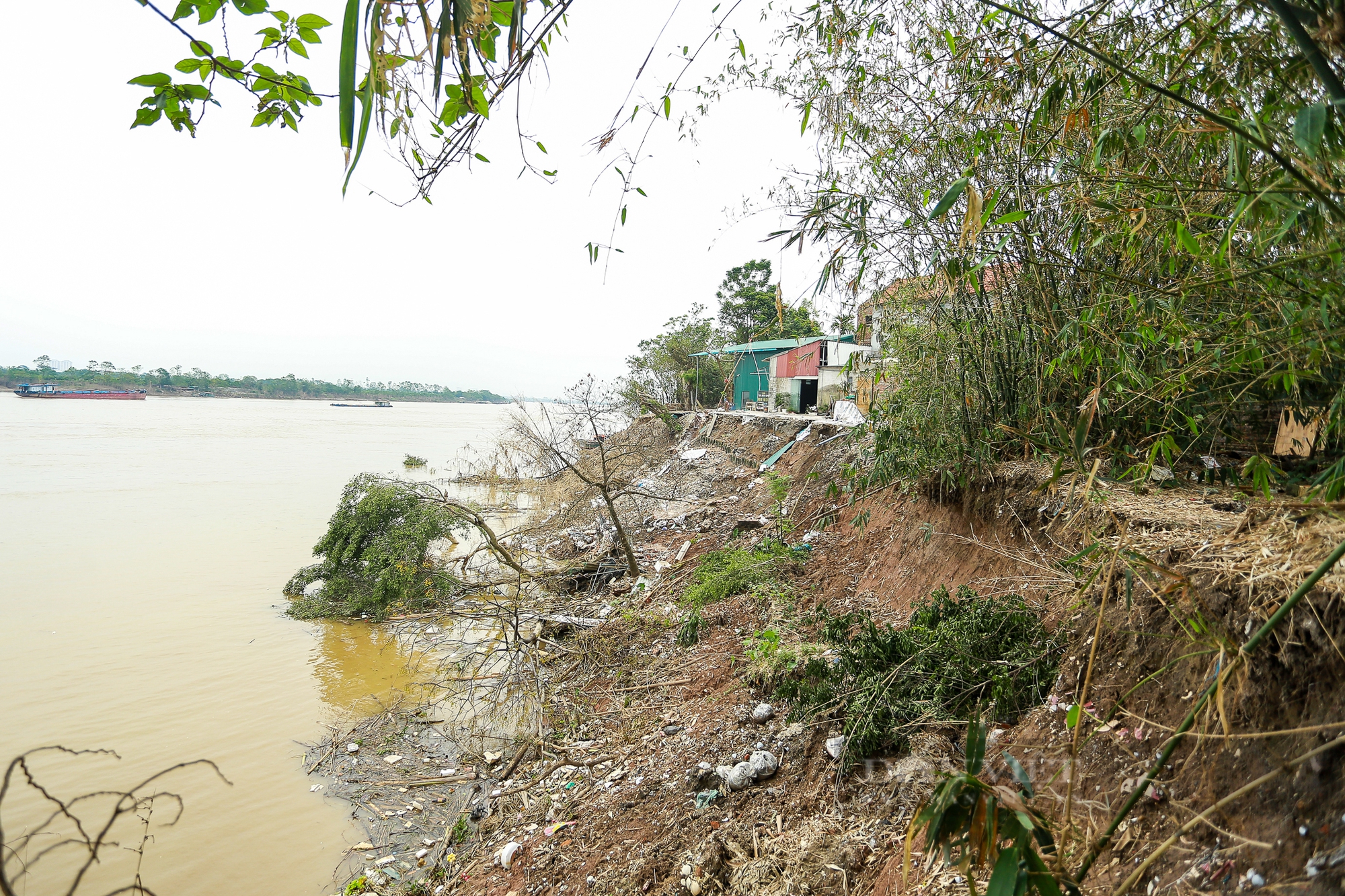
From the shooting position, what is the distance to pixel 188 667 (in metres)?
6.46

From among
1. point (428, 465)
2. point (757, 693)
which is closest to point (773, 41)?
point (757, 693)

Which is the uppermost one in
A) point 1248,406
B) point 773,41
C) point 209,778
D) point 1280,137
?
point 773,41

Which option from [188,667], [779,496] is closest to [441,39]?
[779,496]

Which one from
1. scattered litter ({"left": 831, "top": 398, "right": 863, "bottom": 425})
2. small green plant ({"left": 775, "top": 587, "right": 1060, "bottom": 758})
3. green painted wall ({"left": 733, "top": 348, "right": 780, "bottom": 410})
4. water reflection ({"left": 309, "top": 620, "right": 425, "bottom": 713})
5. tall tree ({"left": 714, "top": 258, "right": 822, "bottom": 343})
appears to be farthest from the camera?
tall tree ({"left": 714, "top": 258, "right": 822, "bottom": 343})

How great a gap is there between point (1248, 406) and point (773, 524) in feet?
14.6

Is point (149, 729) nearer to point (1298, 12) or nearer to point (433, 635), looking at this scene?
point (433, 635)

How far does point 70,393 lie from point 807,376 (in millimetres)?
83020

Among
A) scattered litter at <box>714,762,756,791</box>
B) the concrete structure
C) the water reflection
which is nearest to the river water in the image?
the water reflection

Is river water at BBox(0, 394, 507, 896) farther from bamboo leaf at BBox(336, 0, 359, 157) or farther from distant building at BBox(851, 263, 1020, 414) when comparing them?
distant building at BBox(851, 263, 1020, 414)

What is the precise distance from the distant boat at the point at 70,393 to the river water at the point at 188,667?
66.7 meters

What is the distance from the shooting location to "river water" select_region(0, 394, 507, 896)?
4.00 meters

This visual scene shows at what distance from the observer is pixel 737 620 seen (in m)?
4.93

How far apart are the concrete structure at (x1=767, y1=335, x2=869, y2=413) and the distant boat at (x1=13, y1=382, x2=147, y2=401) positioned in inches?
3141

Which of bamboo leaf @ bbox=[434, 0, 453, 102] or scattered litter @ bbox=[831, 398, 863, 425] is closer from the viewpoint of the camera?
bamboo leaf @ bbox=[434, 0, 453, 102]
